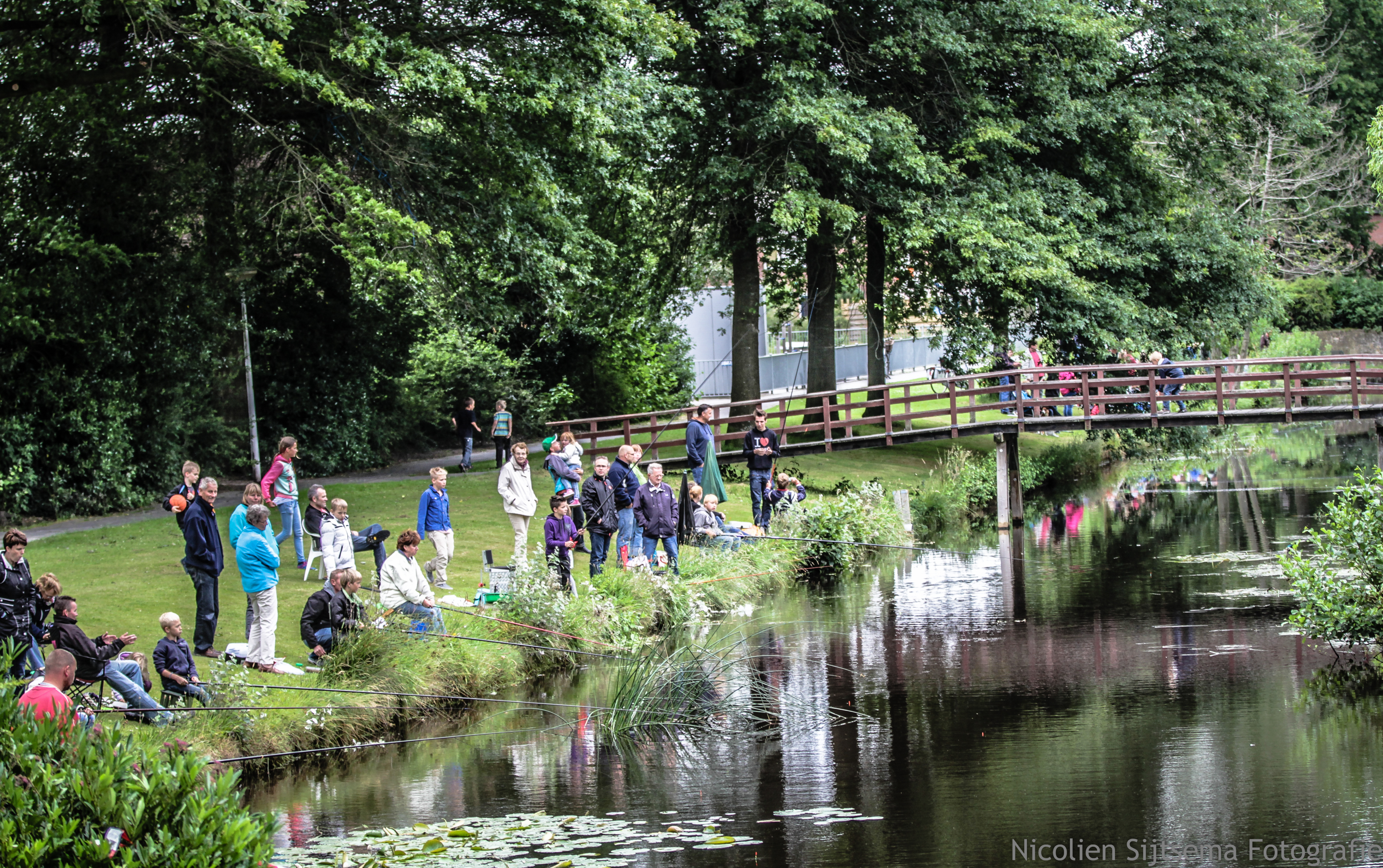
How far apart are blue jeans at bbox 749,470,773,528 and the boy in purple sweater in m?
5.91

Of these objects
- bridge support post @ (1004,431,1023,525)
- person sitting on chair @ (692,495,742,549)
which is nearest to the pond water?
person sitting on chair @ (692,495,742,549)

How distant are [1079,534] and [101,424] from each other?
17167 millimetres

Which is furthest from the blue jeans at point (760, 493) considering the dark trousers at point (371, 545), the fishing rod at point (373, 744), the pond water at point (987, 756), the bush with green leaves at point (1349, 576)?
the fishing rod at point (373, 744)

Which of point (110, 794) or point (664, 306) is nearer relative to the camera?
point (110, 794)

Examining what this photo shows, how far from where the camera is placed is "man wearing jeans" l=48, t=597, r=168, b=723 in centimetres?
1058

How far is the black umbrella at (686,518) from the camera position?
19.5 metres

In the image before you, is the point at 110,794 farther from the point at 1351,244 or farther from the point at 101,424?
the point at 1351,244

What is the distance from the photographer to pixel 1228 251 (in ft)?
99.7

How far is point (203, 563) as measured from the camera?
1305 centimetres

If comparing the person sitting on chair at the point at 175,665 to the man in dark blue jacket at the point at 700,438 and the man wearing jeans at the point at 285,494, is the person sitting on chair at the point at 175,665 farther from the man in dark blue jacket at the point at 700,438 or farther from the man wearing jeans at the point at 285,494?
the man in dark blue jacket at the point at 700,438

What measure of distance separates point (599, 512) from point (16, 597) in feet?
24.6

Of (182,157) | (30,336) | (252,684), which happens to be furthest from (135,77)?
(252,684)

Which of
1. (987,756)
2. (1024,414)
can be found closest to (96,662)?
(987,756)

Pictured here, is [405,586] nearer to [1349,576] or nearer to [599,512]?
[599,512]
